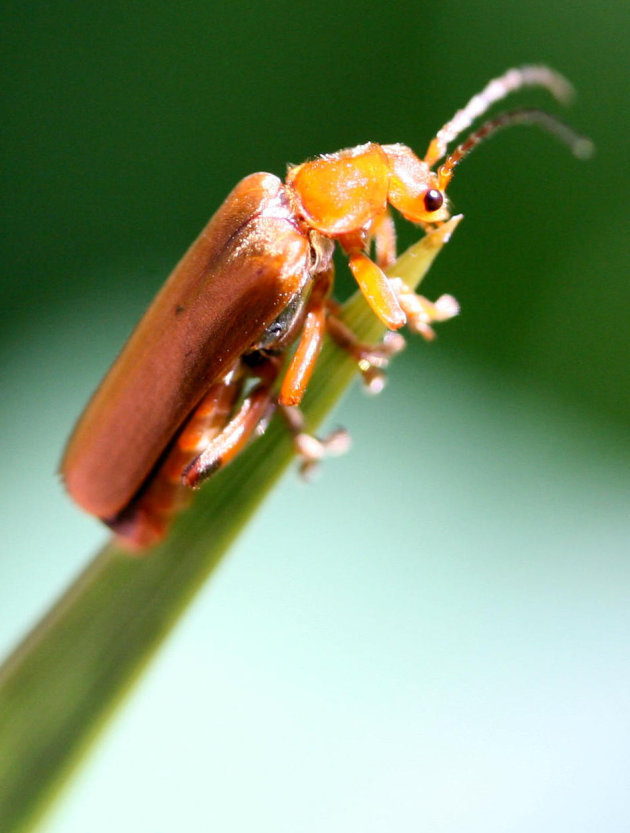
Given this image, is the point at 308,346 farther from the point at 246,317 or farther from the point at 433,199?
the point at 433,199

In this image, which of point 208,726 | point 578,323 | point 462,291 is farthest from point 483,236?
point 208,726

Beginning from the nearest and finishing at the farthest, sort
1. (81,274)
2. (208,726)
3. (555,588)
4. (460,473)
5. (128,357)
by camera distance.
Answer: (128,357) → (208,726) → (555,588) → (460,473) → (81,274)

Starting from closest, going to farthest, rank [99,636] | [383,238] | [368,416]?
[99,636], [383,238], [368,416]

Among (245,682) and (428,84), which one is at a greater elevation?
(428,84)

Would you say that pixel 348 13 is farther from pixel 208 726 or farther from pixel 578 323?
pixel 208 726

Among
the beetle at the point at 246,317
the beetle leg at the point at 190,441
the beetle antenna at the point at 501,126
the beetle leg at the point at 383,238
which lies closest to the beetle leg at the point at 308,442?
the beetle at the point at 246,317

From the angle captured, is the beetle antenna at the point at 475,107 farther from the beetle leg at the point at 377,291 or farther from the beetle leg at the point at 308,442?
the beetle leg at the point at 308,442

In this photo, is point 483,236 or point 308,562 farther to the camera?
point 483,236

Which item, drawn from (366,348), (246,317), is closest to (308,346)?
(246,317)
